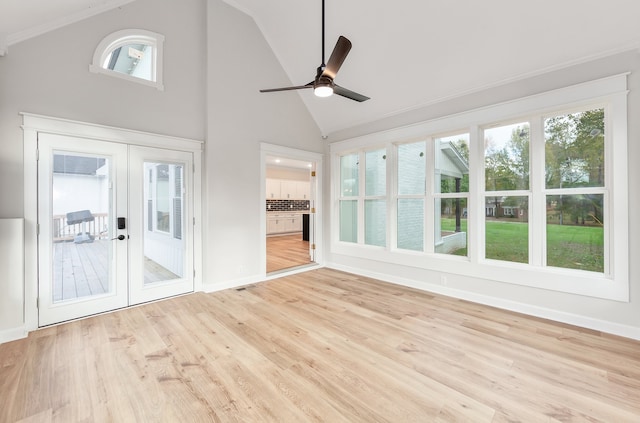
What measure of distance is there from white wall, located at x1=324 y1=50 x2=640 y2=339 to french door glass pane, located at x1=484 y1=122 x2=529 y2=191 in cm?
42

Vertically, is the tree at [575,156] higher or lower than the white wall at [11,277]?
higher

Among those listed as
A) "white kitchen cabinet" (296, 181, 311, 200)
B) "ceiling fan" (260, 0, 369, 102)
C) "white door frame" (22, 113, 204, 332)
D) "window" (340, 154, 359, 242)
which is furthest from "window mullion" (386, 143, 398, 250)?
"white kitchen cabinet" (296, 181, 311, 200)

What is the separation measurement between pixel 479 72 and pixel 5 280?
19.2 ft

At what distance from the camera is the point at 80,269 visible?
128 inches

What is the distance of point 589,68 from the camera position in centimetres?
293

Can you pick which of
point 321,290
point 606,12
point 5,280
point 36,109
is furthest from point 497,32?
point 5,280

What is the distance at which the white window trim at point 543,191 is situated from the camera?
9.10ft

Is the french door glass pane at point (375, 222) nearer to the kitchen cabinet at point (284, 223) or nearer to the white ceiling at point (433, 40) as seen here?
the white ceiling at point (433, 40)

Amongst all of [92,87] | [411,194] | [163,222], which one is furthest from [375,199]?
[92,87]

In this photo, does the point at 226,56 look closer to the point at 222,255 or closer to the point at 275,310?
the point at 222,255

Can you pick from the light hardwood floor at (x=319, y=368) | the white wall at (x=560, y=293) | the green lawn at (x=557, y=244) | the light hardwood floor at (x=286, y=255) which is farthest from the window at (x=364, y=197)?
the light hardwood floor at (x=319, y=368)

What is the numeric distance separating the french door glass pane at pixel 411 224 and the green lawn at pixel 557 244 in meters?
1.00

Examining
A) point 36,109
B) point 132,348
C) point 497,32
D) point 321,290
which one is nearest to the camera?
point 132,348

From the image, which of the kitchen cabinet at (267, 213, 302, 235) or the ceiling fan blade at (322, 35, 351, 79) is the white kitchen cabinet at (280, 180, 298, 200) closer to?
the kitchen cabinet at (267, 213, 302, 235)
